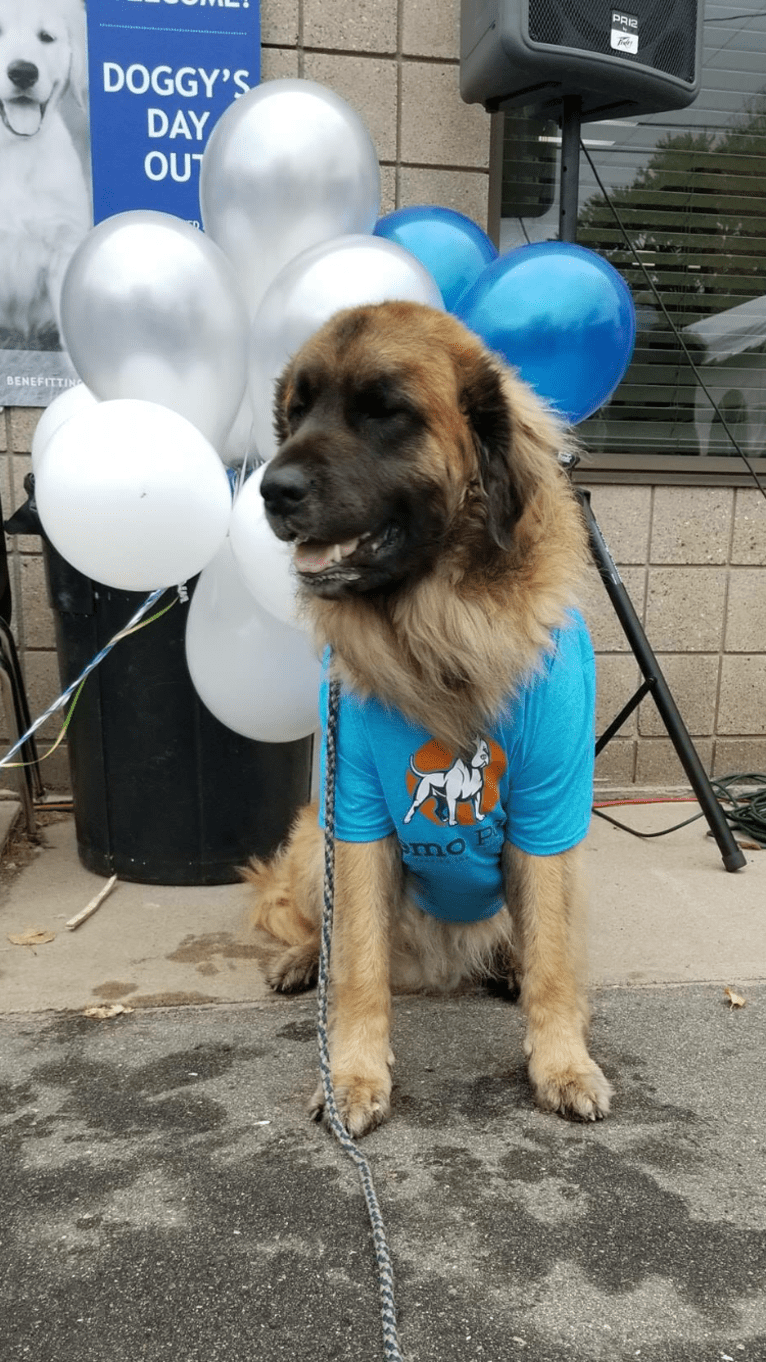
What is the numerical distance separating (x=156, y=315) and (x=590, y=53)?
1711 millimetres

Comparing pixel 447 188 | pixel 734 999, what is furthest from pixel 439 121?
pixel 734 999

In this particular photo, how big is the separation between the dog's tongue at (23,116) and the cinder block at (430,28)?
4.81ft

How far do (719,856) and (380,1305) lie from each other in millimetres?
2637

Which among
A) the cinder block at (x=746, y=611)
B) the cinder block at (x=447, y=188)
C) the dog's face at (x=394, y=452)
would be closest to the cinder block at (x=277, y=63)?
the cinder block at (x=447, y=188)

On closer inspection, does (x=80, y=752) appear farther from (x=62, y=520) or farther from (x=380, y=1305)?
(x=380, y=1305)

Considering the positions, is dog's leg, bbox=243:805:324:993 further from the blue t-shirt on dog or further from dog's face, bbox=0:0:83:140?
dog's face, bbox=0:0:83:140

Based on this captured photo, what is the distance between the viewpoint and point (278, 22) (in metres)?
4.16

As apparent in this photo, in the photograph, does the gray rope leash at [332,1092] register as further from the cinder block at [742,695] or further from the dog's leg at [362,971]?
the cinder block at [742,695]

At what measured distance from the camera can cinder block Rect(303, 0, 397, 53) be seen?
13.7 feet

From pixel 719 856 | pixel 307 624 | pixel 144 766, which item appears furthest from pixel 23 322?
pixel 719 856

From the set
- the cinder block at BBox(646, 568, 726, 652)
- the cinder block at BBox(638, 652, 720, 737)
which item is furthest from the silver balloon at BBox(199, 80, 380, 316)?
the cinder block at BBox(638, 652, 720, 737)

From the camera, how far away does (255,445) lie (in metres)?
3.15

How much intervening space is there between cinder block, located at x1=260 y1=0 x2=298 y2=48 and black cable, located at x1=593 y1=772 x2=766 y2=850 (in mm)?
3321

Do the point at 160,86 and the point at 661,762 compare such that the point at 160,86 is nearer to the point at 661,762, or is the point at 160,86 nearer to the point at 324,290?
the point at 324,290
